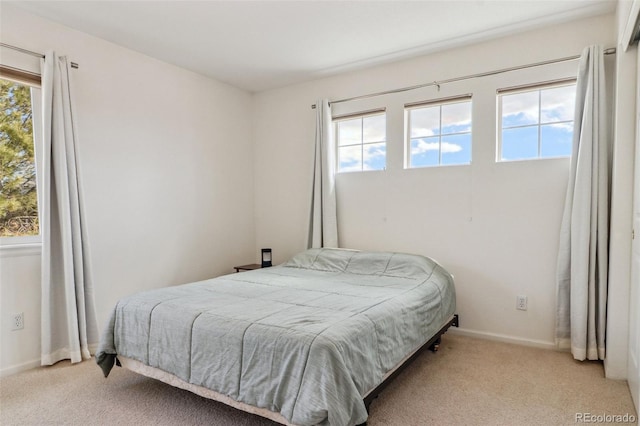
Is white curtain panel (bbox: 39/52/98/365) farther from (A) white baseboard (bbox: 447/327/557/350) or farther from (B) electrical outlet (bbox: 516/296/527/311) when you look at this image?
(B) electrical outlet (bbox: 516/296/527/311)

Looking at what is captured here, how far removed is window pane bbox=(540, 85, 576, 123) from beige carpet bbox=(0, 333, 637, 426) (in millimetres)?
1785

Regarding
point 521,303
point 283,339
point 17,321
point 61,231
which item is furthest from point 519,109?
point 17,321

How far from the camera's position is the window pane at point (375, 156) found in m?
3.69

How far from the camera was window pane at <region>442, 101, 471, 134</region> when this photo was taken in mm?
3266

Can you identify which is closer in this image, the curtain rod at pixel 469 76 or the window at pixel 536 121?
the curtain rod at pixel 469 76

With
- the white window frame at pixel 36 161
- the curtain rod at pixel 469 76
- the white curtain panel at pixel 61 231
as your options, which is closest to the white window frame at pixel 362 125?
the curtain rod at pixel 469 76

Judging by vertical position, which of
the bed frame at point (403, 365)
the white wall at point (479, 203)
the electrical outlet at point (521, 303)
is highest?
the white wall at point (479, 203)

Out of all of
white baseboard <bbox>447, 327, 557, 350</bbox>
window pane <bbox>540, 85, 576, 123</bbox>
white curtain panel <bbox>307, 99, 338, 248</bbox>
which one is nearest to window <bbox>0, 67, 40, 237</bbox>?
white curtain panel <bbox>307, 99, 338, 248</bbox>

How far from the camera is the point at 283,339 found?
1.67 meters

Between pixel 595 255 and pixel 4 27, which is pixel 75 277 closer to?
pixel 4 27

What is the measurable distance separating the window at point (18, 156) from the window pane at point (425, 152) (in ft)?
9.89

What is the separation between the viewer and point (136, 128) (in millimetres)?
3268

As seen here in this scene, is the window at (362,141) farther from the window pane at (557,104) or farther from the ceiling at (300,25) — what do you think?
the window pane at (557,104)

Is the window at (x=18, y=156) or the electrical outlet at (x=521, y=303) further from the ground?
the window at (x=18, y=156)
